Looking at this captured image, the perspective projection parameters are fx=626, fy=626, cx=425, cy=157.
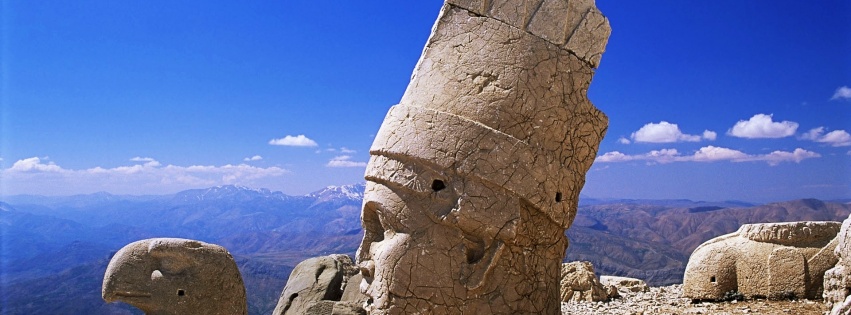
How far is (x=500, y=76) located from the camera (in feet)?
14.5

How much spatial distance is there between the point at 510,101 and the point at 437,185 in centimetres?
78

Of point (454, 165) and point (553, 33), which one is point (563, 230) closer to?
point (454, 165)

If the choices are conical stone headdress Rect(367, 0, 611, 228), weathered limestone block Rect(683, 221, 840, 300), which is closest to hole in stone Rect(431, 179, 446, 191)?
conical stone headdress Rect(367, 0, 611, 228)

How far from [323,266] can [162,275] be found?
3315mm

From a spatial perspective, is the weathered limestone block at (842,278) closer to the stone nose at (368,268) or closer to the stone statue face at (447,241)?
the stone statue face at (447,241)

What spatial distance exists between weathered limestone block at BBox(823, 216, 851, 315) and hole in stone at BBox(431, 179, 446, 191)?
3030 millimetres

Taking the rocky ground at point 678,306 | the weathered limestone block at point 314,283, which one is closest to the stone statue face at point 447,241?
the weathered limestone block at point 314,283

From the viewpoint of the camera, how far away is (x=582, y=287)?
9.98 m

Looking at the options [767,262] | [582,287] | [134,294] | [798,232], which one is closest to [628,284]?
[582,287]

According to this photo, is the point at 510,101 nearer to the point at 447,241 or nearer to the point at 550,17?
the point at 550,17

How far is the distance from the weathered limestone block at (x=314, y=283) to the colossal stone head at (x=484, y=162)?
11.9ft

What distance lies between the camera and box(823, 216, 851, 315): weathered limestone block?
460 centimetres

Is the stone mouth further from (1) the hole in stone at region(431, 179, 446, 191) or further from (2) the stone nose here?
(1) the hole in stone at region(431, 179, 446, 191)

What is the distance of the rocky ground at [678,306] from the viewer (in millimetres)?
7312
